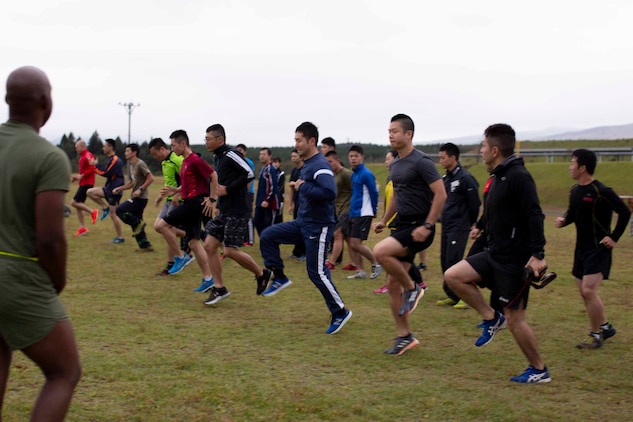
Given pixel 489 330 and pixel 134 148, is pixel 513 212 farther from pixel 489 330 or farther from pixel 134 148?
pixel 134 148

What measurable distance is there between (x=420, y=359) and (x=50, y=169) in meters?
4.18

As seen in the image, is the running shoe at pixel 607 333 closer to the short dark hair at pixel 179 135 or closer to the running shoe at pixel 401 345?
the running shoe at pixel 401 345

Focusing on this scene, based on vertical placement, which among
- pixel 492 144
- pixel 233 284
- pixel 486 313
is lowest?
pixel 233 284

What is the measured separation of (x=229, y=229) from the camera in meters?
8.18

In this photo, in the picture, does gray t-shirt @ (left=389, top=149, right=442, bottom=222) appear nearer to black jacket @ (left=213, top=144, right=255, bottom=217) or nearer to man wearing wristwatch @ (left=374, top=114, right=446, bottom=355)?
man wearing wristwatch @ (left=374, top=114, right=446, bottom=355)

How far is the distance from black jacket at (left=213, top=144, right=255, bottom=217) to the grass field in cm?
130

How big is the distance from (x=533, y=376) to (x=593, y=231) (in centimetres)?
203

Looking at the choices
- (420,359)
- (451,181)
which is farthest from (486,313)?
(451,181)

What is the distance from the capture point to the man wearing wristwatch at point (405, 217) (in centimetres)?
639

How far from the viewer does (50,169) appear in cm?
313

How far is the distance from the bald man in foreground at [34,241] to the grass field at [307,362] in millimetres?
1409

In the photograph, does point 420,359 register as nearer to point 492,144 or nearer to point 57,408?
point 492,144

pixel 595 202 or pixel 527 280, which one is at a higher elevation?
pixel 595 202

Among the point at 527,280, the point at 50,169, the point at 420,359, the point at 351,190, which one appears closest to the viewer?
the point at 50,169
